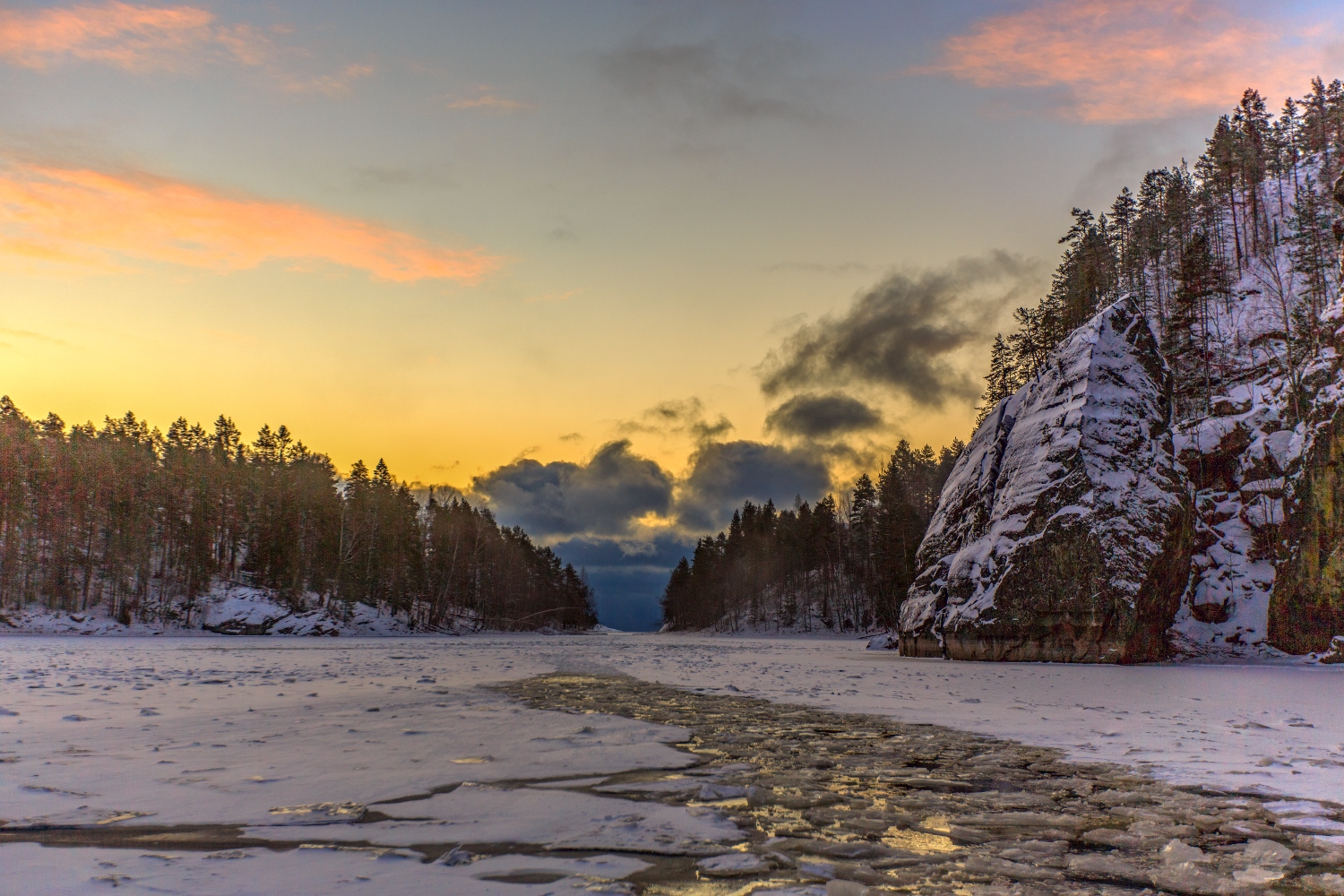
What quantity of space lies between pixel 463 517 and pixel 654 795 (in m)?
92.8

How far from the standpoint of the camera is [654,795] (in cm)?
488

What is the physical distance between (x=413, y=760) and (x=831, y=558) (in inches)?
3577

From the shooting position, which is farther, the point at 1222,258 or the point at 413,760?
the point at 1222,258

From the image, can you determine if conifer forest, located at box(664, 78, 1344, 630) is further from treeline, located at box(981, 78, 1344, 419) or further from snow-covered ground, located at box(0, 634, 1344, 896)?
snow-covered ground, located at box(0, 634, 1344, 896)

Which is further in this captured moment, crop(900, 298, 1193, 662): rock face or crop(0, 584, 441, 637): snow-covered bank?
crop(0, 584, 441, 637): snow-covered bank

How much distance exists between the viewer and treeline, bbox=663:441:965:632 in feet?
218

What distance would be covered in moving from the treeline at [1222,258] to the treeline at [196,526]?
49312mm

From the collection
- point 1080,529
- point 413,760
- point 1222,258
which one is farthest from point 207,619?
point 1222,258

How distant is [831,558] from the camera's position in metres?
92.6

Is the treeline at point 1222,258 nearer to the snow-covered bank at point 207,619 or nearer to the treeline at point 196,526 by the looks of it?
the treeline at point 196,526

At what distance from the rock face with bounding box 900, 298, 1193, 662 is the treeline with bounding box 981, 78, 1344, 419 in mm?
18484

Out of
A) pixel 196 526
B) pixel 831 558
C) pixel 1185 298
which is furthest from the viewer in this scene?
pixel 831 558

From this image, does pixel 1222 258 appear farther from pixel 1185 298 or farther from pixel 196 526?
pixel 196 526

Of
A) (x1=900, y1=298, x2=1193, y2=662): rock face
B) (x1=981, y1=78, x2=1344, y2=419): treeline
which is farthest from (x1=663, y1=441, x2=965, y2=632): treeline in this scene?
(x1=900, y1=298, x2=1193, y2=662): rock face
